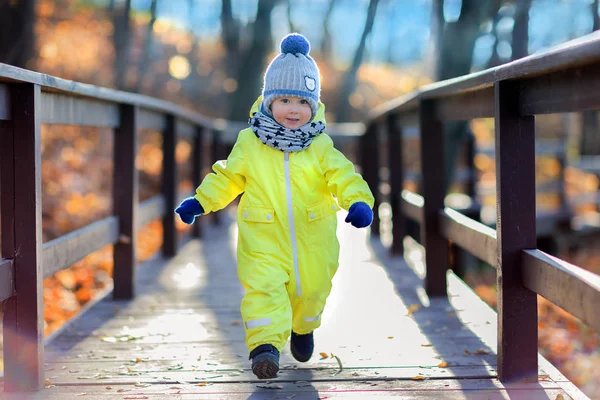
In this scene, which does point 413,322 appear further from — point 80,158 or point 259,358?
point 80,158

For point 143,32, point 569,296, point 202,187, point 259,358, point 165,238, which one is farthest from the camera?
point 143,32

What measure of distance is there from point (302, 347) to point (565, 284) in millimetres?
1247

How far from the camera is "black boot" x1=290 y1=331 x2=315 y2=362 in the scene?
3.40 metres

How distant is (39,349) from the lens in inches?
121

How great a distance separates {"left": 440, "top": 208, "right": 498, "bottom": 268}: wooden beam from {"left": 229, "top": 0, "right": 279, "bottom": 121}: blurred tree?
11.7 meters

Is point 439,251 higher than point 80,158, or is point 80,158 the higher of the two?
point 80,158

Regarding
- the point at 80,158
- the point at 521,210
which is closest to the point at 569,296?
the point at 521,210

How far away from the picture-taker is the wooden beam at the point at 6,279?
9.66ft

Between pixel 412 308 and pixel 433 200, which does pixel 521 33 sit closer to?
pixel 433 200

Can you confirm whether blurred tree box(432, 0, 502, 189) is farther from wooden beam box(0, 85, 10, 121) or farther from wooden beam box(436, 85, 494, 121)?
wooden beam box(0, 85, 10, 121)

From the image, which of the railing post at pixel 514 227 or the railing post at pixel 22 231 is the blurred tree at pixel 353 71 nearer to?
the railing post at pixel 514 227

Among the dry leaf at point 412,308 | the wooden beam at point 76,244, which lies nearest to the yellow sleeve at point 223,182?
the wooden beam at point 76,244

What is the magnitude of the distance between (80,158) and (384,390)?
12.8 m

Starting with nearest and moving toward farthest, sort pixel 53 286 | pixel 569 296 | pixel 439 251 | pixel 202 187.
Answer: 1. pixel 569 296
2. pixel 202 187
3. pixel 439 251
4. pixel 53 286
